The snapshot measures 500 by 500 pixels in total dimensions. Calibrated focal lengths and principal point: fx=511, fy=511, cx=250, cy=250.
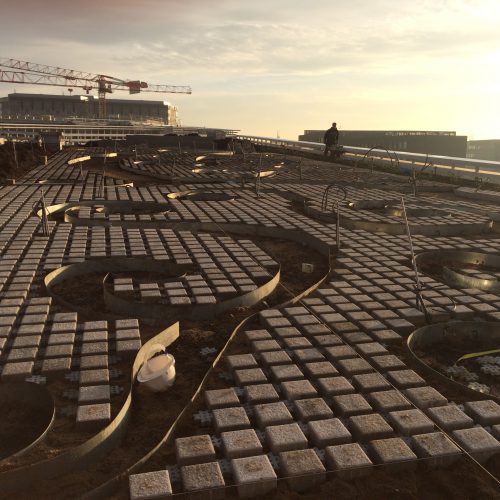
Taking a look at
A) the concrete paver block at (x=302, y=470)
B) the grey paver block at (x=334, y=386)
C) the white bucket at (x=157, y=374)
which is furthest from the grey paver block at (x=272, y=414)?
the white bucket at (x=157, y=374)

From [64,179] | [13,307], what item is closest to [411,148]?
[64,179]

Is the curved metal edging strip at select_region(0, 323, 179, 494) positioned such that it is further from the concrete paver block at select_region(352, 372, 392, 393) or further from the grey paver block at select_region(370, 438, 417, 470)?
the concrete paver block at select_region(352, 372, 392, 393)

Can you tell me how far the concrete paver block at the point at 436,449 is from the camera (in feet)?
15.3

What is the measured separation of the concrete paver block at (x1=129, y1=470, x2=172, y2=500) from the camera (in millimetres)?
4129

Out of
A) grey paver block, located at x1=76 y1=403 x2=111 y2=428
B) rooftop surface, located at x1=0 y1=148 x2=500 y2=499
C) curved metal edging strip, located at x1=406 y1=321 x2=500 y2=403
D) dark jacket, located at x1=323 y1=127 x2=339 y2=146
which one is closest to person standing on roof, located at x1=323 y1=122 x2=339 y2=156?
dark jacket, located at x1=323 y1=127 x2=339 y2=146

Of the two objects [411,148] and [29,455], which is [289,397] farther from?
[411,148]

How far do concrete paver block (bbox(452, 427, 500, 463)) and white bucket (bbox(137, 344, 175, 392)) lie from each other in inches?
119

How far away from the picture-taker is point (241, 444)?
474cm

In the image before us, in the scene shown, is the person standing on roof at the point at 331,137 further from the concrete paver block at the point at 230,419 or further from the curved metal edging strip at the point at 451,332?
the concrete paver block at the point at 230,419

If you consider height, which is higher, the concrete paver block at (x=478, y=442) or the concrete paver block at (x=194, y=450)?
the concrete paver block at (x=478, y=442)

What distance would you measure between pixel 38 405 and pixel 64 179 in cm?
1843

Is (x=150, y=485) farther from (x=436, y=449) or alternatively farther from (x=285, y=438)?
(x=436, y=449)

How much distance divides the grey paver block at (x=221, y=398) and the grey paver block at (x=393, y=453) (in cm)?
151

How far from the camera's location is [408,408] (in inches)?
213
